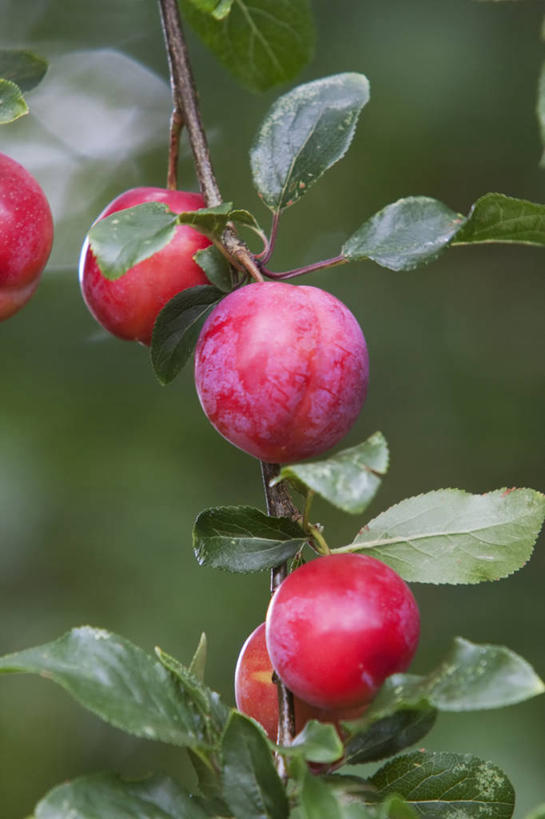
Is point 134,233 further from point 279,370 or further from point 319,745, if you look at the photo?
point 319,745

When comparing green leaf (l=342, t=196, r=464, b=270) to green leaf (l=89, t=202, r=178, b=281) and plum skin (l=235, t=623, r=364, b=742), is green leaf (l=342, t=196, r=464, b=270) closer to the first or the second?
green leaf (l=89, t=202, r=178, b=281)

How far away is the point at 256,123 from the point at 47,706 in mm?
1449

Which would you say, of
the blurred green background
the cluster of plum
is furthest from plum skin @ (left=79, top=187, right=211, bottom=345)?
the blurred green background

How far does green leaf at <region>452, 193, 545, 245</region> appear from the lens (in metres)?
0.64

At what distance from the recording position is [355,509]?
48cm

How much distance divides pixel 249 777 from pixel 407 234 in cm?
39

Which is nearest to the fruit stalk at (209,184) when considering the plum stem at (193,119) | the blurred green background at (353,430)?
the plum stem at (193,119)

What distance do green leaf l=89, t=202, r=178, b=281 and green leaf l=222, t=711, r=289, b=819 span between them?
287 mm

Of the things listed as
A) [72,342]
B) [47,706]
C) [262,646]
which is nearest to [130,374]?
[72,342]

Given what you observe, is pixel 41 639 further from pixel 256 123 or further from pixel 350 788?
pixel 350 788

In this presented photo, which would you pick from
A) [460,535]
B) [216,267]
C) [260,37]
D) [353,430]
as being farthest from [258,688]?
[353,430]

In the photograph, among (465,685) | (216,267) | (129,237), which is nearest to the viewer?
(465,685)

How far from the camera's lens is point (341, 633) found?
586mm

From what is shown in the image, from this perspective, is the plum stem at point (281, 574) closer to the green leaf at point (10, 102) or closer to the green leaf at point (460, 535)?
the green leaf at point (460, 535)
